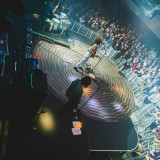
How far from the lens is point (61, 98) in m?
5.07

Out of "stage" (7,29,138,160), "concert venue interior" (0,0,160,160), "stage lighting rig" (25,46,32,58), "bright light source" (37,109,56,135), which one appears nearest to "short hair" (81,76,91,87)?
"concert venue interior" (0,0,160,160)

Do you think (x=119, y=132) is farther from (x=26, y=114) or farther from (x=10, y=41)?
(x=10, y=41)

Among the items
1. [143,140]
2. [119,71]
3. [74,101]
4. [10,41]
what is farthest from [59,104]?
[119,71]

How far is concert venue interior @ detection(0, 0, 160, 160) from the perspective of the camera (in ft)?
9.53

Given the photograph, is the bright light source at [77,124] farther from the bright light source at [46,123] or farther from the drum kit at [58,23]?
the drum kit at [58,23]

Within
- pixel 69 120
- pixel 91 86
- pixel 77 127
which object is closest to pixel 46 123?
pixel 69 120

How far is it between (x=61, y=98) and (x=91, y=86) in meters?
2.17

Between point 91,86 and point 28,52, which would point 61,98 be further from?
point 28,52

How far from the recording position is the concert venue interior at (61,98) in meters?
2.91

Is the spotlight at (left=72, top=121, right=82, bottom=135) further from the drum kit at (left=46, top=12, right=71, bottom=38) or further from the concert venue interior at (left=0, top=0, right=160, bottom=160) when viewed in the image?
the drum kit at (left=46, top=12, right=71, bottom=38)

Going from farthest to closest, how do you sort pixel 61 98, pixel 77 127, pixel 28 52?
pixel 28 52, pixel 61 98, pixel 77 127

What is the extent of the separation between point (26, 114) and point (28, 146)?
2.52 ft

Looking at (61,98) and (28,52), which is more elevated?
(28,52)

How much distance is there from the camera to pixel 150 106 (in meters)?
6.68
